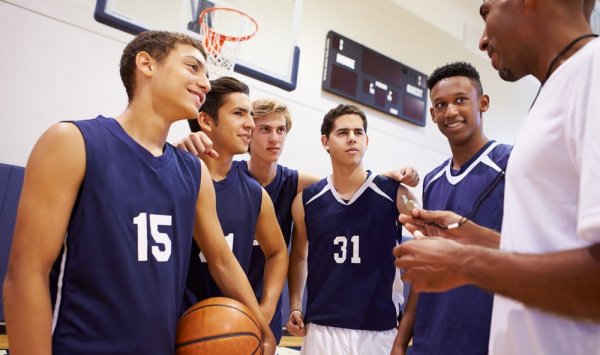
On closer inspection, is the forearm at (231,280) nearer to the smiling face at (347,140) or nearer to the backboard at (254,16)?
the smiling face at (347,140)

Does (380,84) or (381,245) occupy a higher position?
(380,84)

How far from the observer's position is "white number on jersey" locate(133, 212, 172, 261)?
151 centimetres

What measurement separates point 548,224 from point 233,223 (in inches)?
62.9

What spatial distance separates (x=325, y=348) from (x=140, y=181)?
1.55m

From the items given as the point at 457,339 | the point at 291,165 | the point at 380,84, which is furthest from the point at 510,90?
the point at 457,339

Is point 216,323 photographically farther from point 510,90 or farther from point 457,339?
point 510,90

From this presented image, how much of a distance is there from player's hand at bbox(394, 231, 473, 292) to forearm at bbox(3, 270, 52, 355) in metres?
1.06

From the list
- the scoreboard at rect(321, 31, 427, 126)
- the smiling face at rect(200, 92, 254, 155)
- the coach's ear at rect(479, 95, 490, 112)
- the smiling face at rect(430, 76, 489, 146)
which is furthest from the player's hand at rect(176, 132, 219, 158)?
the scoreboard at rect(321, 31, 427, 126)

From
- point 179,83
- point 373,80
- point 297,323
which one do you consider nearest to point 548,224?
point 179,83

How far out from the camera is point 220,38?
14.7 feet

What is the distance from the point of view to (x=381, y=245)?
2.65 metres

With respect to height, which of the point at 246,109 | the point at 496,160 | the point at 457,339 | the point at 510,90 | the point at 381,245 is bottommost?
the point at 457,339

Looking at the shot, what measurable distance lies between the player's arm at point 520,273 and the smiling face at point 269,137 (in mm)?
2087

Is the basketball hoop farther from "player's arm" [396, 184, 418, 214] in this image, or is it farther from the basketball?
the basketball
